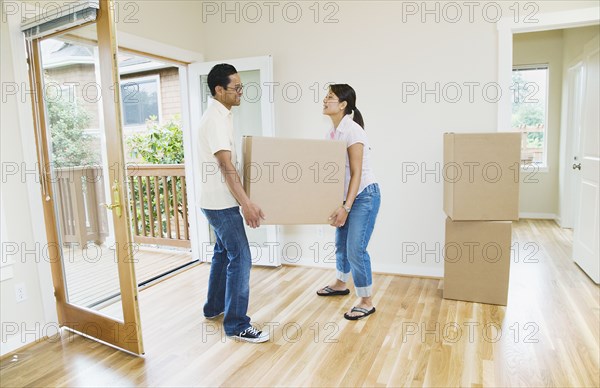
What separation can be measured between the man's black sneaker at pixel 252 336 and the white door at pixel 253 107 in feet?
4.71

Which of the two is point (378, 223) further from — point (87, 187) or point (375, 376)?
point (87, 187)

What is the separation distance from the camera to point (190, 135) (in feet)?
13.0

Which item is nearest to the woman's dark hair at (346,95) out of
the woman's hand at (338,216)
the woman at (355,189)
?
the woman at (355,189)

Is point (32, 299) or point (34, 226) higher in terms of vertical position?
point (34, 226)

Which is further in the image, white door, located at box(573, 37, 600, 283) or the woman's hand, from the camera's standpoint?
white door, located at box(573, 37, 600, 283)

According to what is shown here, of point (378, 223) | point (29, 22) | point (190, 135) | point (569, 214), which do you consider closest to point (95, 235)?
point (29, 22)

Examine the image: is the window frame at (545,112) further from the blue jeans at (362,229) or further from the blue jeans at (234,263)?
the blue jeans at (234,263)

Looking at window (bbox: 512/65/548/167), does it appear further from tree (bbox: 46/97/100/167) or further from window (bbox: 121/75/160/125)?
tree (bbox: 46/97/100/167)

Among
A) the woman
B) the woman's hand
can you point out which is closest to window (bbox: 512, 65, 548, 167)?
the woman

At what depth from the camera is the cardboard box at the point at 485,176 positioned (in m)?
2.68

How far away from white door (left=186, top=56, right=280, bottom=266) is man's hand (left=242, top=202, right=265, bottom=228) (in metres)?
1.55

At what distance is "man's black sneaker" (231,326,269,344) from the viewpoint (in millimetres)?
2361

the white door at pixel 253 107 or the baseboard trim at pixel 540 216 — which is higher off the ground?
the white door at pixel 253 107

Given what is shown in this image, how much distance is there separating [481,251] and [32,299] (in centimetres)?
292
